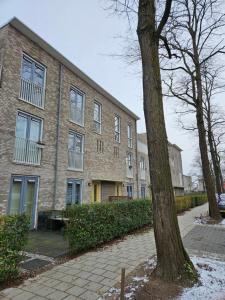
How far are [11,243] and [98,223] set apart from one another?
A: 3.04m

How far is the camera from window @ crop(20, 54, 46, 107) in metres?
11.0

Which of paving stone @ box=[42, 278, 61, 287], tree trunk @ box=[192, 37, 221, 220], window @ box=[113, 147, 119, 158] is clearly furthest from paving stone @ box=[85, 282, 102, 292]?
window @ box=[113, 147, 119, 158]

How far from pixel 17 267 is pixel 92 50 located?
304 inches

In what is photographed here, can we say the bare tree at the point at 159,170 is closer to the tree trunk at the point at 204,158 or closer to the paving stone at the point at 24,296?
the paving stone at the point at 24,296

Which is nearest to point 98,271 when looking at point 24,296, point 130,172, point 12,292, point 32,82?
point 24,296

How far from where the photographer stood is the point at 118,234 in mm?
8500

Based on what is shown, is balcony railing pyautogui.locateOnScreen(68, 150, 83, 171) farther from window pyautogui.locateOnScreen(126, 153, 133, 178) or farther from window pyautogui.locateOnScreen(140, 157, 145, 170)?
window pyautogui.locateOnScreen(140, 157, 145, 170)

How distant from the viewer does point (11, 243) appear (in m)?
4.58

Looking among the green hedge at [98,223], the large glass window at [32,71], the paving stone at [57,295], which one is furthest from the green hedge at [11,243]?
the large glass window at [32,71]

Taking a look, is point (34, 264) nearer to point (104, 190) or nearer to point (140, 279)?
point (140, 279)

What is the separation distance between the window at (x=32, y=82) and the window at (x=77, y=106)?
7.94 ft

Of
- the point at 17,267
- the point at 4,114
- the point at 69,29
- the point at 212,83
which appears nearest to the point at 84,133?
the point at 4,114

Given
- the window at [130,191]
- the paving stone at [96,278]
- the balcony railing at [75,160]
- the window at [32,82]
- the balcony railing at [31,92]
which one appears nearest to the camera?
the paving stone at [96,278]

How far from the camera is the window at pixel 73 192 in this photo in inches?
521
